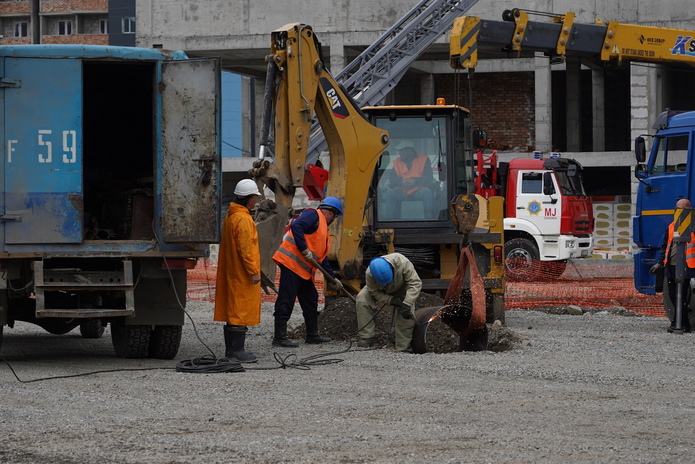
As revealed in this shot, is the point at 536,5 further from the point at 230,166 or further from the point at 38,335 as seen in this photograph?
the point at 38,335

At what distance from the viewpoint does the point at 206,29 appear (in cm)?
3319

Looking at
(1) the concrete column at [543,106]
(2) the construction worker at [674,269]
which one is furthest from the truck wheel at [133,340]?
(1) the concrete column at [543,106]

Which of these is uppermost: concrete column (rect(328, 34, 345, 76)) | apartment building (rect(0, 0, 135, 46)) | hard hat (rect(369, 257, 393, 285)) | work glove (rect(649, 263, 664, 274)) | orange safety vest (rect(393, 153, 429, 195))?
apartment building (rect(0, 0, 135, 46))

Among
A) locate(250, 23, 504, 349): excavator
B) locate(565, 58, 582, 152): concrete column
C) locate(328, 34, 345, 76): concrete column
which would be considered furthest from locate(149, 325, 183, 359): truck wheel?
locate(565, 58, 582, 152): concrete column

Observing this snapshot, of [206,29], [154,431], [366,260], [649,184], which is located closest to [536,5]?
[206,29]

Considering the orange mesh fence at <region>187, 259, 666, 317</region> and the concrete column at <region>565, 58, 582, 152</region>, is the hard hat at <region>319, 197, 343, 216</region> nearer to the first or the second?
the orange mesh fence at <region>187, 259, 666, 317</region>

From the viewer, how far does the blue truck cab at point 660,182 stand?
50.9 feet

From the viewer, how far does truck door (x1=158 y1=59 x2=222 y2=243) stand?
410 inches

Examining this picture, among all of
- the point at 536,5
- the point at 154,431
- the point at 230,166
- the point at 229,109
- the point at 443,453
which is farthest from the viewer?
the point at 229,109

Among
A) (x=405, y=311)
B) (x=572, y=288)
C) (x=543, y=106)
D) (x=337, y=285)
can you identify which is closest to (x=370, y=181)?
(x=337, y=285)

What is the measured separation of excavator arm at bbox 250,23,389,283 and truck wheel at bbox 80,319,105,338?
3.02m

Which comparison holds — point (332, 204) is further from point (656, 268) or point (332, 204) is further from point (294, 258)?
point (656, 268)

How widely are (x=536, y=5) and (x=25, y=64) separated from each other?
23656 mm

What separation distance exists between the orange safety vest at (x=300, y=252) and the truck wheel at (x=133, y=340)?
1.80 m
